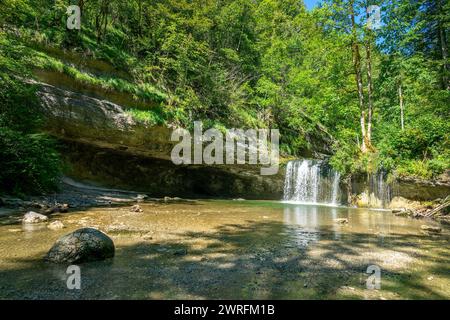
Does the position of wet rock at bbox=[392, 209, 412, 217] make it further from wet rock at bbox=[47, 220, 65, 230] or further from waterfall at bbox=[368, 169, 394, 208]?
wet rock at bbox=[47, 220, 65, 230]

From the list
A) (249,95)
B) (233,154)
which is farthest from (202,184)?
(249,95)

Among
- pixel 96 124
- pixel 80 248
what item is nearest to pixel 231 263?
pixel 80 248

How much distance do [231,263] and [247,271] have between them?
41 cm

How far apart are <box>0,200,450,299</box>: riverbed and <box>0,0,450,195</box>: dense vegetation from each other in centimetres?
540

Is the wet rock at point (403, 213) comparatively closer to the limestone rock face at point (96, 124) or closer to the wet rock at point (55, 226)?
the limestone rock face at point (96, 124)

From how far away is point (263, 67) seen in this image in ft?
73.9

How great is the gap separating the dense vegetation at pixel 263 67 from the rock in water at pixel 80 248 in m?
5.85

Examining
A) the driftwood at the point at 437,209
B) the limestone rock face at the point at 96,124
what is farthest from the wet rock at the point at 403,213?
the limestone rock face at the point at 96,124

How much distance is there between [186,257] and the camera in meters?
4.38

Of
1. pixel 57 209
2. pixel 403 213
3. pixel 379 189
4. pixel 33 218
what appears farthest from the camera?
pixel 379 189

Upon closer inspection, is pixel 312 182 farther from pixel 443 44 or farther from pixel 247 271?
pixel 247 271

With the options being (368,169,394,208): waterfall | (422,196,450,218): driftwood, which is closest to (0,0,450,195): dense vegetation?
(368,169,394,208): waterfall
